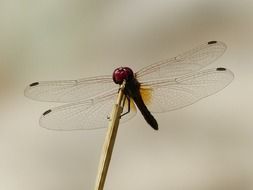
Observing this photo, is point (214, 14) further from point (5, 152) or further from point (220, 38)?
point (5, 152)

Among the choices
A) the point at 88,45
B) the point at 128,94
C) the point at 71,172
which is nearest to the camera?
the point at 128,94

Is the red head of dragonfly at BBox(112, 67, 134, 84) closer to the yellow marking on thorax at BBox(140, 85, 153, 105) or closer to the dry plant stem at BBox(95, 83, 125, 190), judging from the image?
the yellow marking on thorax at BBox(140, 85, 153, 105)

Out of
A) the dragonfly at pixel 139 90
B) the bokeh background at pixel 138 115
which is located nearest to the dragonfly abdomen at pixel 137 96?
the dragonfly at pixel 139 90

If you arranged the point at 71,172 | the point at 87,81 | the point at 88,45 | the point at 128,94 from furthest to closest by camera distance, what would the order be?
the point at 88,45 < the point at 71,172 < the point at 87,81 < the point at 128,94

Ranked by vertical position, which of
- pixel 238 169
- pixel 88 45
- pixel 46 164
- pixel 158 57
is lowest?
pixel 238 169

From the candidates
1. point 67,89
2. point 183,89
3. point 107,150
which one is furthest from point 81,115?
point 107,150

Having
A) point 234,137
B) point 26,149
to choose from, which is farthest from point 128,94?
point 26,149

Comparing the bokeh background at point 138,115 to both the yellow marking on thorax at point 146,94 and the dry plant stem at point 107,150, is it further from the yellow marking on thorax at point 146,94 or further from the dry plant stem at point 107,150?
the dry plant stem at point 107,150

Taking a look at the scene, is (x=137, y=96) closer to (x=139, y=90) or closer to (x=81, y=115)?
(x=139, y=90)
